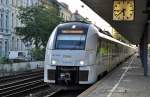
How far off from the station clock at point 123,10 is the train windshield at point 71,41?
188 centimetres

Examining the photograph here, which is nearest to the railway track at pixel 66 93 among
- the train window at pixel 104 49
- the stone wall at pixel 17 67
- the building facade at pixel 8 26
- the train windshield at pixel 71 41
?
the train windshield at pixel 71 41

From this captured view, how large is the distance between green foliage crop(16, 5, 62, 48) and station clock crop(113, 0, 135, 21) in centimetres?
3898

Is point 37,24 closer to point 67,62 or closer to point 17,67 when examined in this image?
point 17,67

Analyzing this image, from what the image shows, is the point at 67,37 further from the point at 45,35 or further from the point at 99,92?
the point at 45,35

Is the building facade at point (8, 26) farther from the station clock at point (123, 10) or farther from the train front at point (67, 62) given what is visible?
the station clock at point (123, 10)

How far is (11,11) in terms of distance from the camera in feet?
245

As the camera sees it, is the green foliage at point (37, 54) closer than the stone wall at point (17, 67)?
No

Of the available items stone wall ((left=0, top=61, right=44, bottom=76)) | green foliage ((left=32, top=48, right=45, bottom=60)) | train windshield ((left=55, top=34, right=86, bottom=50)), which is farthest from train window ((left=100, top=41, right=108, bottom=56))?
green foliage ((left=32, top=48, right=45, bottom=60))

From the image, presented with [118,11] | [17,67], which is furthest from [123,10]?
[17,67]

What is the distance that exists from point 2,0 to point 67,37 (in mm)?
47278

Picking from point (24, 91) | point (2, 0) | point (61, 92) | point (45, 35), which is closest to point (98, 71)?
point (61, 92)

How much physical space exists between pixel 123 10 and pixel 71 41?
9.26 ft

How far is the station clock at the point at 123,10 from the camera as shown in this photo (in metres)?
23.5

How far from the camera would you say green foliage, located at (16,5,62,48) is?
2490 inches
